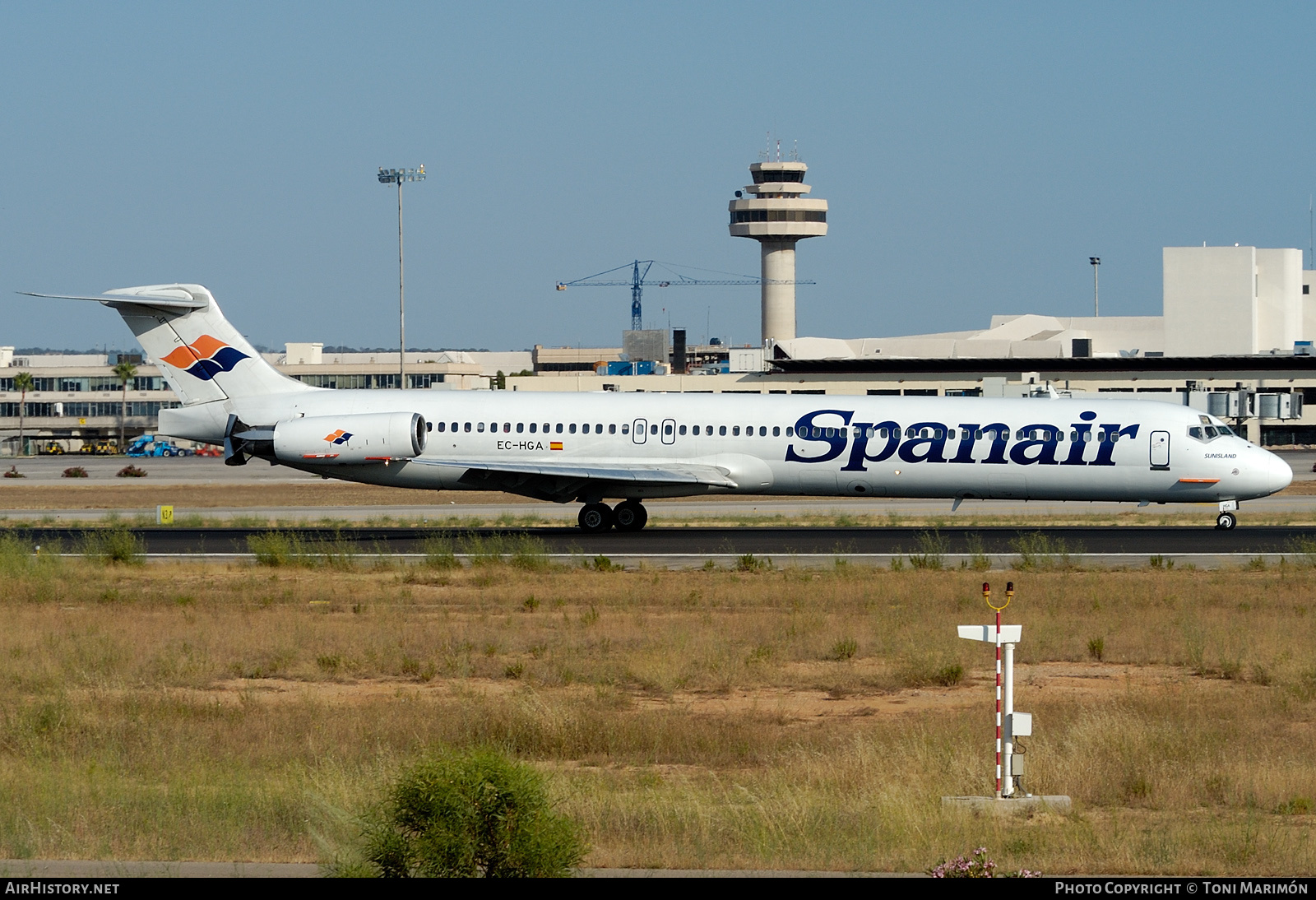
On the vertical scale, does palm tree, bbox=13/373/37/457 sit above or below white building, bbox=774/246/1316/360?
below

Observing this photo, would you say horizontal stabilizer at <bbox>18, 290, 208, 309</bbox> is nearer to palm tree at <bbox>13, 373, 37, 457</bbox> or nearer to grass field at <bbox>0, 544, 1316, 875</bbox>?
grass field at <bbox>0, 544, 1316, 875</bbox>

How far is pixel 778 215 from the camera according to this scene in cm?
15125

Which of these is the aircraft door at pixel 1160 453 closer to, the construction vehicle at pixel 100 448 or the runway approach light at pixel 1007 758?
the runway approach light at pixel 1007 758

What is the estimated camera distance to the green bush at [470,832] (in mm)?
7688

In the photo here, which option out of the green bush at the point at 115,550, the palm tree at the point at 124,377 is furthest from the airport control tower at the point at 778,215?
the green bush at the point at 115,550

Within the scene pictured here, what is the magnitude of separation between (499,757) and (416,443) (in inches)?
953

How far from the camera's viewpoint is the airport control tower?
150 meters

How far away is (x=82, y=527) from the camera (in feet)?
120

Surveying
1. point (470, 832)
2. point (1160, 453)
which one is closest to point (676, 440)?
point (1160, 453)

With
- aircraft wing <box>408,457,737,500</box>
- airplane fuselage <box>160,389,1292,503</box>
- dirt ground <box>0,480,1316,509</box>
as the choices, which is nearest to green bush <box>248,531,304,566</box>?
airplane fuselage <box>160,389,1292,503</box>

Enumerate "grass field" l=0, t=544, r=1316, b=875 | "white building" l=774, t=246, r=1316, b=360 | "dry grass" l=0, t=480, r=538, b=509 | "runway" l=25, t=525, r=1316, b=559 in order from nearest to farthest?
"grass field" l=0, t=544, r=1316, b=875 → "runway" l=25, t=525, r=1316, b=559 → "dry grass" l=0, t=480, r=538, b=509 → "white building" l=774, t=246, r=1316, b=360

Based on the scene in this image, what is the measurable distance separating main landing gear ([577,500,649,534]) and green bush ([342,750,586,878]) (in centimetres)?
2493

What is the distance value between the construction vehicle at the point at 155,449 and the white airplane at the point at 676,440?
76.1m

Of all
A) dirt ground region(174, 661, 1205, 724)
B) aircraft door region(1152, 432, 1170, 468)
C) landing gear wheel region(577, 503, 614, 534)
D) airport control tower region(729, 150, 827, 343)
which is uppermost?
airport control tower region(729, 150, 827, 343)
